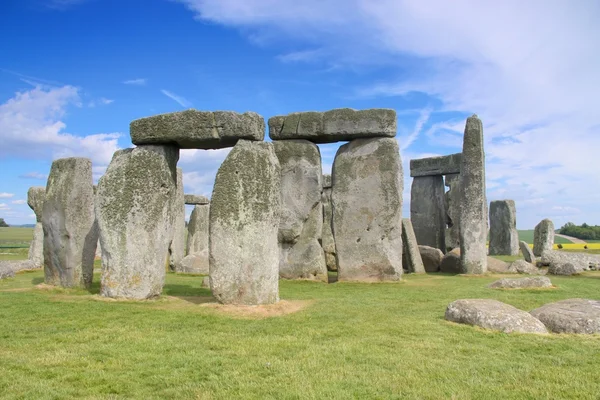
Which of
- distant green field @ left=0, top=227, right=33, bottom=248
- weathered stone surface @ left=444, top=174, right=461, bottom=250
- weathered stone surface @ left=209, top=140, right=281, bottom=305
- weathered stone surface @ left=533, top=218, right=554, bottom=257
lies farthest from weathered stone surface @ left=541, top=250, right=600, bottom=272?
distant green field @ left=0, top=227, right=33, bottom=248

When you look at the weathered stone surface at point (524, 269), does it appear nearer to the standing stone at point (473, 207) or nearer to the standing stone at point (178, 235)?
the standing stone at point (473, 207)

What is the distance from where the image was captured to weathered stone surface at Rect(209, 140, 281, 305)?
8414 millimetres

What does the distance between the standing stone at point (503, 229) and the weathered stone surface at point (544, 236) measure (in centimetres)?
239

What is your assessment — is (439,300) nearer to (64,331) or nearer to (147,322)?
(147,322)

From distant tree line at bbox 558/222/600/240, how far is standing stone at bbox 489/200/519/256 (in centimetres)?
2467

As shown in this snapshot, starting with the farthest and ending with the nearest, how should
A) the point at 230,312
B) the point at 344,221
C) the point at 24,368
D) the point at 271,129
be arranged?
the point at 271,129 → the point at 344,221 → the point at 230,312 → the point at 24,368

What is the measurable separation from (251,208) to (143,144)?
2485mm

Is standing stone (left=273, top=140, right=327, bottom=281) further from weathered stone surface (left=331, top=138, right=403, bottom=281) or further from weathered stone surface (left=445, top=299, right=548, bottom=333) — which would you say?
weathered stone surface (left=445, top=299, right=548, bottom=333)

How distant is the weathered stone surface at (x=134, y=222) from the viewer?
354 inches

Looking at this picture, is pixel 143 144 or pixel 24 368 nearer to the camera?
pixel 24 368

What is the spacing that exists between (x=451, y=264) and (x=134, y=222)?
1090cm

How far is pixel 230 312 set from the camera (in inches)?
320

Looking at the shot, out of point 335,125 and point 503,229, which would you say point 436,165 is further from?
point 335,125

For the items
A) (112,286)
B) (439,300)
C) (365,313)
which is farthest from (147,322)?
(439,300)
